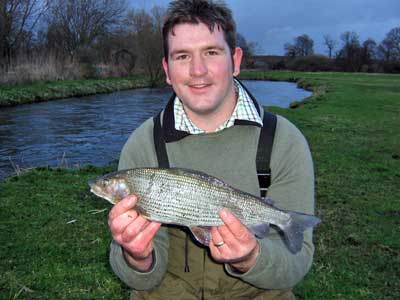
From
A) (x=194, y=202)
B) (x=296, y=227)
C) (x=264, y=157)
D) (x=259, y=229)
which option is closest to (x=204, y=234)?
(x=194, y=202)

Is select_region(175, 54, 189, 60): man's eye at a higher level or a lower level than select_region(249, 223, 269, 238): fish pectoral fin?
higher

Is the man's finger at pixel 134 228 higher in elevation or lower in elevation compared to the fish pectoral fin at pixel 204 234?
higher

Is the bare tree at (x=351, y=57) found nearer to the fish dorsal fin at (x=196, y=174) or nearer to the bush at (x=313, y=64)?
the bush at (x=313, y=64)

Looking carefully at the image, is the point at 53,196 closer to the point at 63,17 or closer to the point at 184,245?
the point at 184,245

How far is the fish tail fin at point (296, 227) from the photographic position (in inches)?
109

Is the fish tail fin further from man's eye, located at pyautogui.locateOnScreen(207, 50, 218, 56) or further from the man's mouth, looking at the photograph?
man's eye, located at pyautogui.locateOnScreen(207, 50, 218, 56)

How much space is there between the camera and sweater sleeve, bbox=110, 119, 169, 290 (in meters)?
2.92

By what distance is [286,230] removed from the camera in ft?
9.21

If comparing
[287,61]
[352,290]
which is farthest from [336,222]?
[287,61]

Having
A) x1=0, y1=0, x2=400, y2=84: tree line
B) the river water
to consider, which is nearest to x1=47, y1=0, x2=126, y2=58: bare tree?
x1=0, y1=0, x2=400, y2=84: tree line

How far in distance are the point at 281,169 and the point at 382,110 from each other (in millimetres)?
21052

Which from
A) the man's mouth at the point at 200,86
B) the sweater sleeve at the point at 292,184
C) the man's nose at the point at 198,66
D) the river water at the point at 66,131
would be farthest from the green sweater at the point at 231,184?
the river water at the point at 66,131

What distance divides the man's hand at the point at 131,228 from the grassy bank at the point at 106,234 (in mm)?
2232

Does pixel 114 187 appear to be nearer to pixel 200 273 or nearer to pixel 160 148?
pixel 160 148
